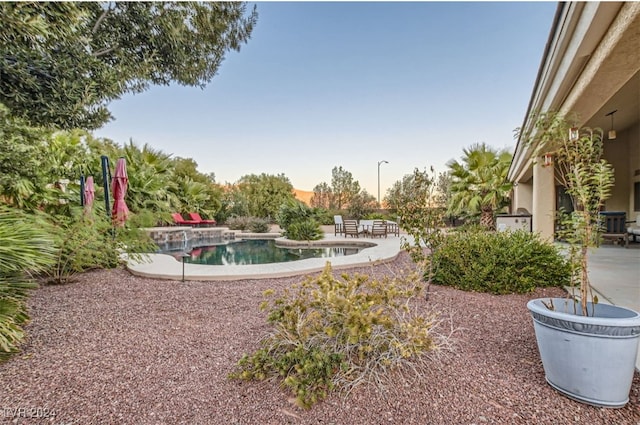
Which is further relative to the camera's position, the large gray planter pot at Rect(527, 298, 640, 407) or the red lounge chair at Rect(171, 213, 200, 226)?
the red lounge chair at Rect(171, 213, 200, 226)

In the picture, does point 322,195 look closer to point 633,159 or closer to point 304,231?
point 304,231

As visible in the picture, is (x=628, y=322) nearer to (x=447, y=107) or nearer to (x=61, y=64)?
(x=61, y=64)

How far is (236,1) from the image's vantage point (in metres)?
5.46

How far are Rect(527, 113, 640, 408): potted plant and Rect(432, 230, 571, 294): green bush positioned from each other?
212 centimetres

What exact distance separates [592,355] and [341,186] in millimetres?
29984

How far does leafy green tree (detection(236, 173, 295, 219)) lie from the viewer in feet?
78.6

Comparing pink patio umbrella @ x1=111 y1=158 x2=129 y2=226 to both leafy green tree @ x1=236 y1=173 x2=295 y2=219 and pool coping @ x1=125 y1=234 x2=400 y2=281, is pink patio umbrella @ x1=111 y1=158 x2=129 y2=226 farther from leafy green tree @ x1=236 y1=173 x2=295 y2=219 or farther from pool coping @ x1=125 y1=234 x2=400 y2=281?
leafy green tree @ x1=236 y1=173 x2=295 y2=219

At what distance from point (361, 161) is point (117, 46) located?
2100 cm

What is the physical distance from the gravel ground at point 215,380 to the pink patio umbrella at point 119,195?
2.57 m

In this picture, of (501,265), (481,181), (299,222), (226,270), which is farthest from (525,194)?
(226,270)

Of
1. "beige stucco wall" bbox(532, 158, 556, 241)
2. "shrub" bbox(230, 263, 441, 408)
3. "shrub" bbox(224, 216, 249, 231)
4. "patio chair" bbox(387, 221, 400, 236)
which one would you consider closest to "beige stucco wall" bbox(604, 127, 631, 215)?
"beige stucco wall" bbox(532, 158, 556, 241)

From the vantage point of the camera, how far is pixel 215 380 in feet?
7.55

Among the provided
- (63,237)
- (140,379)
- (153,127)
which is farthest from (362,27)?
(153,127)

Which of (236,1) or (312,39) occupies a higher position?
(312,39)
